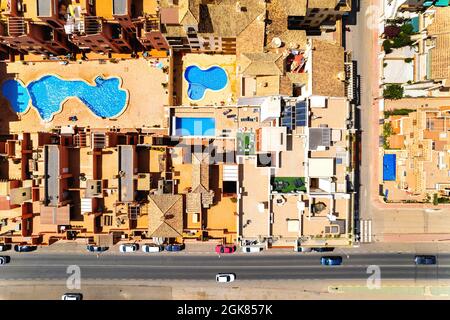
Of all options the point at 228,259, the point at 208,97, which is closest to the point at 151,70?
the point at 208,97

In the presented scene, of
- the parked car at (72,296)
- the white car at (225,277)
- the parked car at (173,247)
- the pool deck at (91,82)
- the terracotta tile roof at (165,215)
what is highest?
the pool deck at (91,82)

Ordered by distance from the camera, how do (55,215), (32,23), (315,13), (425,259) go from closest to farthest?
(32,23), (315,13), (55,215), (425,259)

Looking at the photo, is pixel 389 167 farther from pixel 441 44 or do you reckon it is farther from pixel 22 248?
pixel 22 248

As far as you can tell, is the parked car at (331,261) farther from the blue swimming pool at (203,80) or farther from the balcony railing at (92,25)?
the balcony railing at (92,25)

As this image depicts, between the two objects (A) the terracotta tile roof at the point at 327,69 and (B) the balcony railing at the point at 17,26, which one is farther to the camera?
(B) the balcony railing at the point at 17,26

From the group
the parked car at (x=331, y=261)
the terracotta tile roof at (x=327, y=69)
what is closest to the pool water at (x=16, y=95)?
the terracotta tile roof at (x=327, y=69)

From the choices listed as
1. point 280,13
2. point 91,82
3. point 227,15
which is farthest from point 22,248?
point 280,13

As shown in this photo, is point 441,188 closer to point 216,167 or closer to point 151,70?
point 216,167
